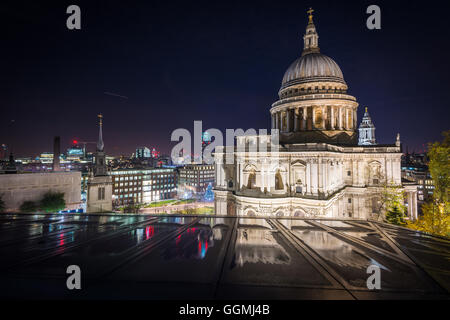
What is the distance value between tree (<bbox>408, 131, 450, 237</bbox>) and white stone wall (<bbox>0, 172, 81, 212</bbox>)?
41.8m

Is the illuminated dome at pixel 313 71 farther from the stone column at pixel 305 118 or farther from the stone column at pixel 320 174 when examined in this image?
the stone column at pixel 320 174

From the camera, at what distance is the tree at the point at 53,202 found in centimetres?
2656

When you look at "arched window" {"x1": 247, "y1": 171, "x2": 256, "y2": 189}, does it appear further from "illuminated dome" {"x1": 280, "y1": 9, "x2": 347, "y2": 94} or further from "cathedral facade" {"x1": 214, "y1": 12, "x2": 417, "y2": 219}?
"illuminated dome" {"x1": 280, "y1": 9, "x2": 347, "y2": 94}

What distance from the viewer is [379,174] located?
31250 millimetres

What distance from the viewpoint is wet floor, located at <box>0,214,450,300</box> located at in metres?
3.00

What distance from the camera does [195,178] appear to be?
4161 inches

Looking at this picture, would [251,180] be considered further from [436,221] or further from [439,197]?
[439,197]

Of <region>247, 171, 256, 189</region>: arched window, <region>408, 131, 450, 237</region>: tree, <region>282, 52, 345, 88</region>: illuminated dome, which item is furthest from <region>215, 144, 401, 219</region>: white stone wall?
<region>282, 52, 345, 88</region>: illuminated dome

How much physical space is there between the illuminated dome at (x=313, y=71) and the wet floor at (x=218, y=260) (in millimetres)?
35597

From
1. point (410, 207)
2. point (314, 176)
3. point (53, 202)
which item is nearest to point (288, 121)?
point (314, 176)

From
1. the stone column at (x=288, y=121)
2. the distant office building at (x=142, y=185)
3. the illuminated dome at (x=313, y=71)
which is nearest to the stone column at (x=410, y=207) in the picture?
the stone column at (x=288, y=121)
